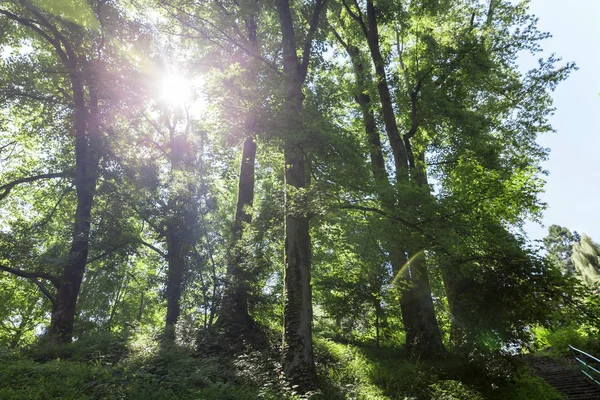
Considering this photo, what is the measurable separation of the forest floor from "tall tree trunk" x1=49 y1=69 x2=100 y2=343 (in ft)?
8.71

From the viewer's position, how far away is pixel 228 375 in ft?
27.6

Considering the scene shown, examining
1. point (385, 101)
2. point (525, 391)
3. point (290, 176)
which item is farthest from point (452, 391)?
point (385, 101)

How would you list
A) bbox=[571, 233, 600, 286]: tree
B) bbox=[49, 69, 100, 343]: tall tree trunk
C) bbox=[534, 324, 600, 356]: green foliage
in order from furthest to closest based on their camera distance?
bbox=[571, 233, 600, 286]: tree → bbox=[49, 69, 100, 343]: tall tree trunk → bbox=[534, 324, 600, 356]: green foliage

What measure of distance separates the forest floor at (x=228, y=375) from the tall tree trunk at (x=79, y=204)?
2654 mm

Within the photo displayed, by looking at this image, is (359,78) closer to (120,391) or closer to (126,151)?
(126,151)

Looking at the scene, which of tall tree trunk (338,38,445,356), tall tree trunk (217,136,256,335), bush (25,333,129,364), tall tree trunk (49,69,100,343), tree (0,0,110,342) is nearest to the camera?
bush (25,333,129,364)

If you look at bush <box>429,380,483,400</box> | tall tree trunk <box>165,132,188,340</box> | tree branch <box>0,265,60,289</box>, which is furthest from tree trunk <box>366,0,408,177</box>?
tree branch <box>0,265,60,289</box>

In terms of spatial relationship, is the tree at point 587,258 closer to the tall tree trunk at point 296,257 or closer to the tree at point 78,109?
the tall tree trunk at point 296,257

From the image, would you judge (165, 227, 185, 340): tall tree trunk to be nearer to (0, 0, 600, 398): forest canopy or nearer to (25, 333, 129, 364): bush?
(0, 0, 600, 398): forest canopy

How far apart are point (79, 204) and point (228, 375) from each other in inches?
376

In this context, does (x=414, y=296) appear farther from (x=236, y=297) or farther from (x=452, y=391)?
(x=236, y=297)

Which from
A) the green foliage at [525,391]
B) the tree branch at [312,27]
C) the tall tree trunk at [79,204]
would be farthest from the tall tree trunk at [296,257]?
the tall tree trunk at [79,204]

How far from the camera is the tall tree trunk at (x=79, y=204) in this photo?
12508 millimetres

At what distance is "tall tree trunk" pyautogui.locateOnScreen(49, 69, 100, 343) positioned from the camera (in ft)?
41.0
